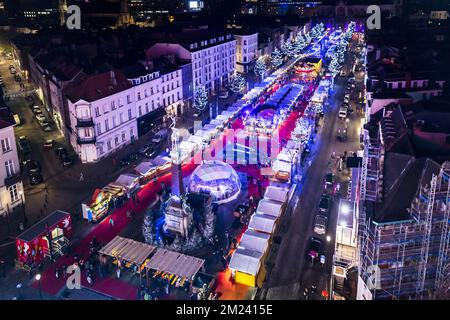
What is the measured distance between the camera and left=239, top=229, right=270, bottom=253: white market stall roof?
130 ft

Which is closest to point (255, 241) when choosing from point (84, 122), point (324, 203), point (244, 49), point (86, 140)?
point (324, 203)

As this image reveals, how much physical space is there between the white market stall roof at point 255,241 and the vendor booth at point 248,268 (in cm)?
97

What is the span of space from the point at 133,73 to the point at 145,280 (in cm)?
4192

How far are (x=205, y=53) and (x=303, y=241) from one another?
198 feet

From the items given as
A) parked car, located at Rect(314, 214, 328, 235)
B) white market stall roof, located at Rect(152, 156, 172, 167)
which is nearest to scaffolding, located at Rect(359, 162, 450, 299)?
parked car, located at Rect(314, 214, 328, 235)

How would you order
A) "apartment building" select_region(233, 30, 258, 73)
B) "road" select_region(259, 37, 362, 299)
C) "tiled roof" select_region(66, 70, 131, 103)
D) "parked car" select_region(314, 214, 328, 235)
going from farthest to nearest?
"apartment building" select_region(233, 30, 258, 73)
"tiled roof" select_region(66, 70, 131, 103)
"parked car" select_region(314, 214, 328, 235)
"road" select_region(259, 37, 362, 299)

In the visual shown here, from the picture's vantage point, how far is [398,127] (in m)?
48.8

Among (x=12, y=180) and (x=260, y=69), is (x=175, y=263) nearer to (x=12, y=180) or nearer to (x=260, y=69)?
(x=12, y=180)

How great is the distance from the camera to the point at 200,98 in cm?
8475

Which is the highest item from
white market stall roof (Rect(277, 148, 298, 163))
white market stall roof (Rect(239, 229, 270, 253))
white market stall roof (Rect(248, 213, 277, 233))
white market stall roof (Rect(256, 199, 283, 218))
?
white market stall roof (Rect(277, 148, 298, 163))

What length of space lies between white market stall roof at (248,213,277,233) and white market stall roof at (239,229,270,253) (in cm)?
102

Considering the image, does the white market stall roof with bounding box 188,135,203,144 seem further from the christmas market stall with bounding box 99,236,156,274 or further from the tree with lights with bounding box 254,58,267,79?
the tree with lights with bounding box 254,58,267,79
